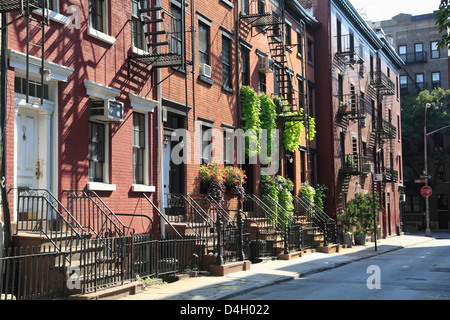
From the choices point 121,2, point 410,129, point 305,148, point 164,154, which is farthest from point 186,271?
point 410,129

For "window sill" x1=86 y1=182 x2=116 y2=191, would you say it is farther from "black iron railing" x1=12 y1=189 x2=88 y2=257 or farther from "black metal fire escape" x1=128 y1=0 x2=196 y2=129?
"black metal fire escape" x1=128 y1=0 x2=196 y2=129

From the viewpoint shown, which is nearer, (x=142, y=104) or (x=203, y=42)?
(x=142, y=104)

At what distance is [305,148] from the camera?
27.0 metres

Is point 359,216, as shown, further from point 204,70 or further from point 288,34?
point 204,70

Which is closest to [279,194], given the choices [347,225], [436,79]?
[347,225]

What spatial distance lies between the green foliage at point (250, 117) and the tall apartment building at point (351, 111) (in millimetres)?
9706

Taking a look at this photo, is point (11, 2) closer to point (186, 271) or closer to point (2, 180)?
point (2, 180)

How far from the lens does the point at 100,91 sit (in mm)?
13125

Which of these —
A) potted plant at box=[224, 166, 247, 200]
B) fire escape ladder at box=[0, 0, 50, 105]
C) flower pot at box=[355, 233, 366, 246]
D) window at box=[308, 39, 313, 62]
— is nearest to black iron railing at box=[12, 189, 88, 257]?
fire escape ladder at box=[0, 0, 50, 105]

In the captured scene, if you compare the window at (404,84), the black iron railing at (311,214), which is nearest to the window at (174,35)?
the black iron railing at (311,214)

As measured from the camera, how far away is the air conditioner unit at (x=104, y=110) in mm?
12805

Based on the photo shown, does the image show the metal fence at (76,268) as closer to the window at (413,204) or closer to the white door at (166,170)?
the white door at (166,170)

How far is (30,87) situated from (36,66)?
1.63 ft

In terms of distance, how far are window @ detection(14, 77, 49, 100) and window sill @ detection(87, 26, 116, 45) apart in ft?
6.18
